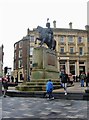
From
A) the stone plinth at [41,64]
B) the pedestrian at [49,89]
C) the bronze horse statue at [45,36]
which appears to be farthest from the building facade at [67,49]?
the pedestrian at [49,89]

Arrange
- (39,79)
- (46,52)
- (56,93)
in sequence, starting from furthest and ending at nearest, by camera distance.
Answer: (46,52) → (39,79) → (56,93)

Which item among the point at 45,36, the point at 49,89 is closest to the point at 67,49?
the point at 45,36

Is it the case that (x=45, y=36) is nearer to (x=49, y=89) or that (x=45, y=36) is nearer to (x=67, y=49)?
(x=49, y=89)

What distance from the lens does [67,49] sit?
8556cm

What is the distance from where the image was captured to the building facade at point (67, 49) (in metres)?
83.0

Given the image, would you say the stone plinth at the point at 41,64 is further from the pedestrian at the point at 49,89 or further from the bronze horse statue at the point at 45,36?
the pedestrian at the point at 49,89

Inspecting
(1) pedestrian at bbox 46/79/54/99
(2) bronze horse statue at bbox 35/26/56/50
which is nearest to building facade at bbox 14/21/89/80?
(2) bronze horse statue at bbox 35/26/56/50

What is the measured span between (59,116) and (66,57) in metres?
72.0

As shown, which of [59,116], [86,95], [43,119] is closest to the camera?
[43,119]

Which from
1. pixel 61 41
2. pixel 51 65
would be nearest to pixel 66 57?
pixel 61 41

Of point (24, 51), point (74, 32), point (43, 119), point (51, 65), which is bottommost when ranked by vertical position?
point (43, 119)

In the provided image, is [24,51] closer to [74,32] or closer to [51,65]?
[74,32]

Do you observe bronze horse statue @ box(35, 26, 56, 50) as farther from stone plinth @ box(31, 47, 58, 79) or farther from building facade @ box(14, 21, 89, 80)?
building facade @ box(14, 21, 89, 80)

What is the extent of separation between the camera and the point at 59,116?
11875mm
